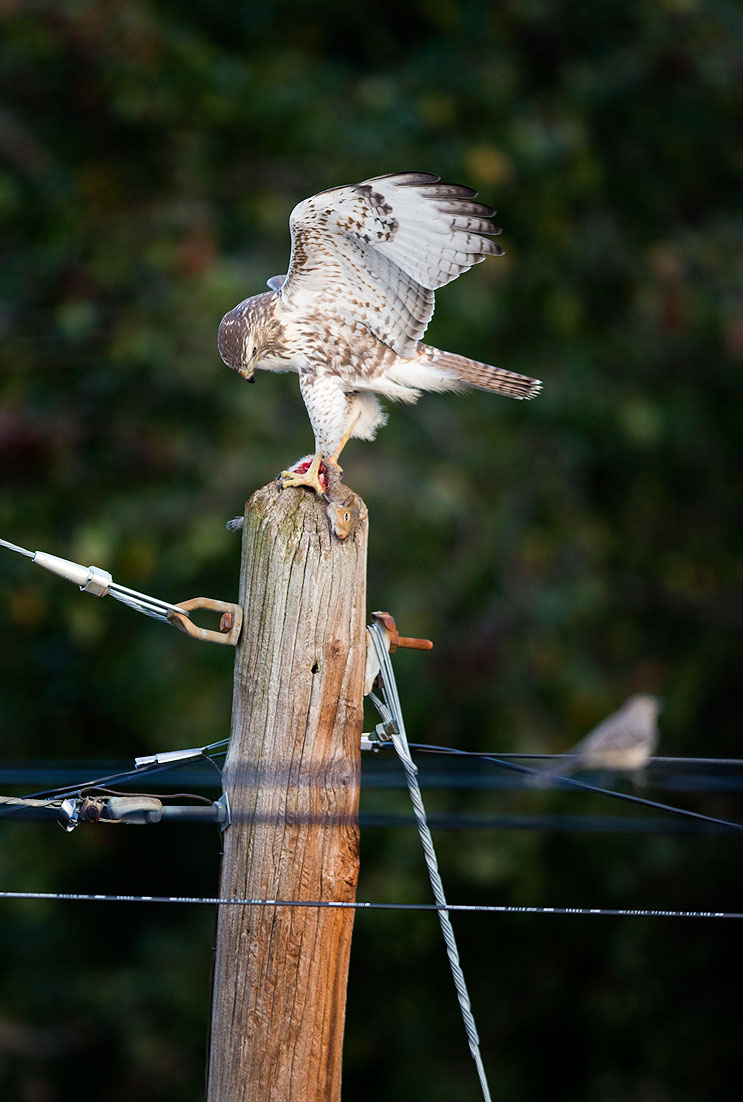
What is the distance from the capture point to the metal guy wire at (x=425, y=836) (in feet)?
7.58

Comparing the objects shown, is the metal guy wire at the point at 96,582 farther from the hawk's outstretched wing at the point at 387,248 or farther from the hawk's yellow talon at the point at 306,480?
the hawk's outstretched wing at the point at 387,248

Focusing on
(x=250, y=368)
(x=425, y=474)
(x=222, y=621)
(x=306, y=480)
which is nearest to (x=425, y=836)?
(x=222, y=621)

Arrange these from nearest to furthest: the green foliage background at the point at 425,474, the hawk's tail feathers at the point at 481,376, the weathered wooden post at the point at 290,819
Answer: the weathered wooden post at the point at 290,819 < the hawk's tail feathers at the point at 481,376 < the green foliage background at the point at 425,474

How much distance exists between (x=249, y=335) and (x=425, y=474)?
3283 millimetres

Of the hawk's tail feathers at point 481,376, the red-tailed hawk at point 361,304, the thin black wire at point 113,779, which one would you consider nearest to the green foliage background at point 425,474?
the hawk's tail feathers at point 481,376

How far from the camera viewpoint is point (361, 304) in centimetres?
288

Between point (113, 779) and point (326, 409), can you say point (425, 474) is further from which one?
point (113, 779)

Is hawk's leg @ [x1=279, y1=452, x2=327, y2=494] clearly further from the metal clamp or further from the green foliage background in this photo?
the green foliage background

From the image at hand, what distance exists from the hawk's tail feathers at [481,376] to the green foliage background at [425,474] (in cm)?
271

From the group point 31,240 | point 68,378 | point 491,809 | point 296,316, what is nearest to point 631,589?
point 491,809

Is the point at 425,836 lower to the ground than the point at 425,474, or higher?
lower

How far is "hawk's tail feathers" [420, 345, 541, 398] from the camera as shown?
302 cm

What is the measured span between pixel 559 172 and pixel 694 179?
1151 millimetres

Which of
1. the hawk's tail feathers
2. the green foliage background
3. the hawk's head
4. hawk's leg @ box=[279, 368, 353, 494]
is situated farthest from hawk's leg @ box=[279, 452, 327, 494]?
the green foliage background
